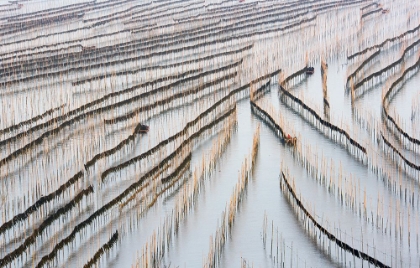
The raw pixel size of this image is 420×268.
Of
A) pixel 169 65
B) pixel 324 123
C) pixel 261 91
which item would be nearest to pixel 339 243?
pixel 324 123

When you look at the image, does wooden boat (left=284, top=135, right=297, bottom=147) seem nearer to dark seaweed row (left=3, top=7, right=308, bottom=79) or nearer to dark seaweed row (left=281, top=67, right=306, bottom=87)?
dark seaweed row (left=281, top=67, right=306, bottom=87)

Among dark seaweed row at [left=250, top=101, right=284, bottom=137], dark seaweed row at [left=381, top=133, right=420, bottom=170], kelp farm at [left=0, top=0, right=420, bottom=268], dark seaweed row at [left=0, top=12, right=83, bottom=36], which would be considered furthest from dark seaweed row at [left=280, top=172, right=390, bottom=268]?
dark seaweed row at [left=0, top=12, right=83, bottom=36]

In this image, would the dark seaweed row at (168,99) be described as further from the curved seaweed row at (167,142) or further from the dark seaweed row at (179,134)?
the curved seaweed row at (167,142)

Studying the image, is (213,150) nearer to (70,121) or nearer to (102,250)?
(70,121)

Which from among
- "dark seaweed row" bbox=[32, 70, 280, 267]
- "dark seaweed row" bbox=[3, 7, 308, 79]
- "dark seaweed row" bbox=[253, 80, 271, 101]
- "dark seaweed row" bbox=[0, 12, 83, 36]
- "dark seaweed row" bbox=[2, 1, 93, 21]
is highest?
"dark seaweed row" bbox=[2, 1, 93, 21]

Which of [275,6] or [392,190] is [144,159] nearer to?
[392,190]
